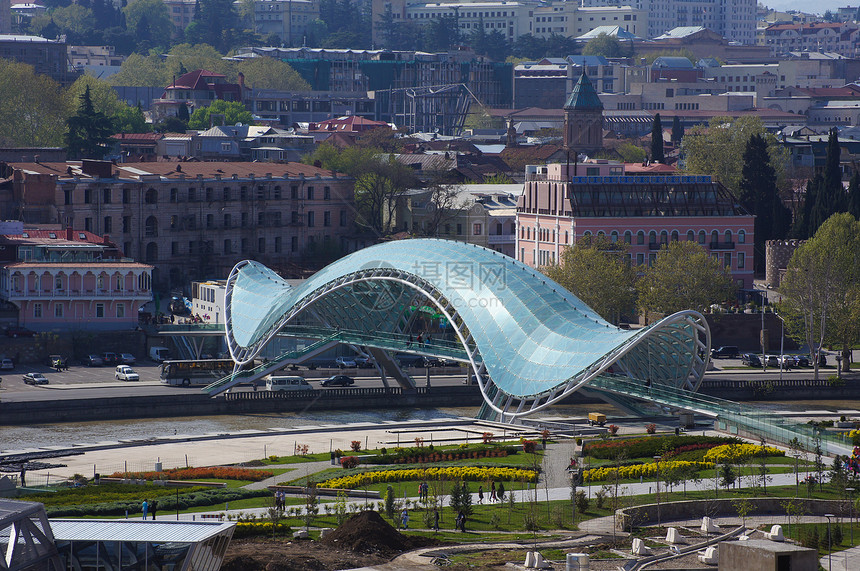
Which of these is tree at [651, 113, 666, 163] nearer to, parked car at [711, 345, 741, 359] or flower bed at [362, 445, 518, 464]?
parked car at [711, 345, 741, 359]

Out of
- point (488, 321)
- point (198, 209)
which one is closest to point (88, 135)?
point (198, 209)

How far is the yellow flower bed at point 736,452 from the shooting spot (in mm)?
69000

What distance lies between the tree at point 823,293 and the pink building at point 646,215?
16.6 metres

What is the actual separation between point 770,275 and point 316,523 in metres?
76.5

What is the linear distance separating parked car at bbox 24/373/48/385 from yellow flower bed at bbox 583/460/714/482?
39183 mm

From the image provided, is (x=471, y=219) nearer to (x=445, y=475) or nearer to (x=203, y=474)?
(x=203, y=474)

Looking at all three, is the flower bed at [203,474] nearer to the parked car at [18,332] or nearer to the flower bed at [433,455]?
the flower bed at [433,455]

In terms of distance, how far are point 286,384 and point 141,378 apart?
8.97 m

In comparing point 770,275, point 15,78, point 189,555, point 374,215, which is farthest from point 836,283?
point 15,78

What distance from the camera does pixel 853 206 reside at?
133m

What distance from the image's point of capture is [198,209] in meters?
138

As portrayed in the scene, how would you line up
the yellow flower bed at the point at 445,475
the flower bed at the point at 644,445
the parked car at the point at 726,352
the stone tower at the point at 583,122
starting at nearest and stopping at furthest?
the yellow flower bed at the point at 445,475
the flower bed at the point at 644,445
the parked car at the point at 726,352
the stone tower at the point at 583,122

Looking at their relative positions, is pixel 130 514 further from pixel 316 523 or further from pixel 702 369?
pixel 702 369

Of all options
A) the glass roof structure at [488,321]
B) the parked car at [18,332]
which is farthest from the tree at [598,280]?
the parked car at [18,332]
